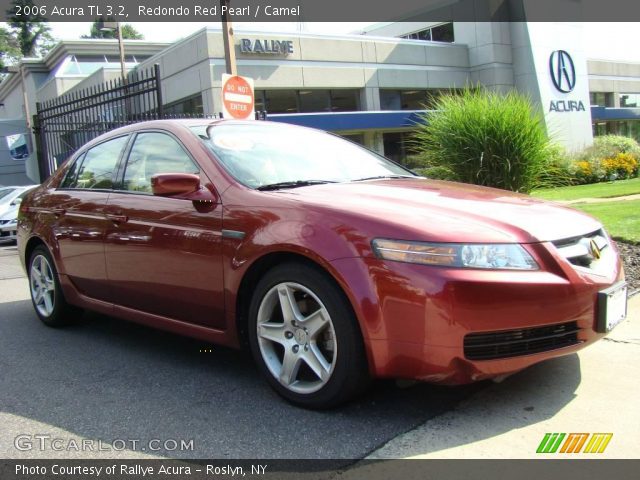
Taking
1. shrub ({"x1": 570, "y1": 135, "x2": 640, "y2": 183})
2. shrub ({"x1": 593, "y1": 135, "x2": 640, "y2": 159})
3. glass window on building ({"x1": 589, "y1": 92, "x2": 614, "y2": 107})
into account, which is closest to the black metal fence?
shrub ({"x1": 570, "y1": 135, "x2": 640, "y2": 183})

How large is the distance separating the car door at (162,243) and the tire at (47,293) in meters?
1.03

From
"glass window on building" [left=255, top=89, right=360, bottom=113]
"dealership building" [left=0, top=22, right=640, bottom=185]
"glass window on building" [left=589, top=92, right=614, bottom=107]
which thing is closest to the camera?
"dealership building" [left=0, top=22, right=640, bottom=185]

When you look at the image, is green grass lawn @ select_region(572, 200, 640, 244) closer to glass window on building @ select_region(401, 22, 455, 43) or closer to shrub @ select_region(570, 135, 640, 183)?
shrub @ select_region(570, 135, 640, 183)

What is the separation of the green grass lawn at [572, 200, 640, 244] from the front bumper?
15.6ft

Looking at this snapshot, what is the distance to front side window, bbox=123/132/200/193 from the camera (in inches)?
160

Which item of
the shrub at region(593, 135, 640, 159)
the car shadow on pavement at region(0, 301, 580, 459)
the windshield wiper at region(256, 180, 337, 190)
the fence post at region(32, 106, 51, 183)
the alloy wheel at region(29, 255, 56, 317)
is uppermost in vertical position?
the fence post at region(32, 106, 51, 183)

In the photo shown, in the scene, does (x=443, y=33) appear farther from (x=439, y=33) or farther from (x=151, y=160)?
(x=151, y=160)

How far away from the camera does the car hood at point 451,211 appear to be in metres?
2.94

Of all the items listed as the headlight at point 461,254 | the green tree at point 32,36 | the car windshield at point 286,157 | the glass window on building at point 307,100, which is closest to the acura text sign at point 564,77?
the glass window on building at point 307,100

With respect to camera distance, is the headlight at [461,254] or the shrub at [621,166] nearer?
the headlight at [461,254]

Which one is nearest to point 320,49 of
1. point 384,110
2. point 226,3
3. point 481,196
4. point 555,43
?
point 384,110

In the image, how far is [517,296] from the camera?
279 cm

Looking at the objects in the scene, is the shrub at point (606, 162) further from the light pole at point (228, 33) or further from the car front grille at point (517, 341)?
the car front grille at point (517, 341)

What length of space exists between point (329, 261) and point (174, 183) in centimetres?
115
